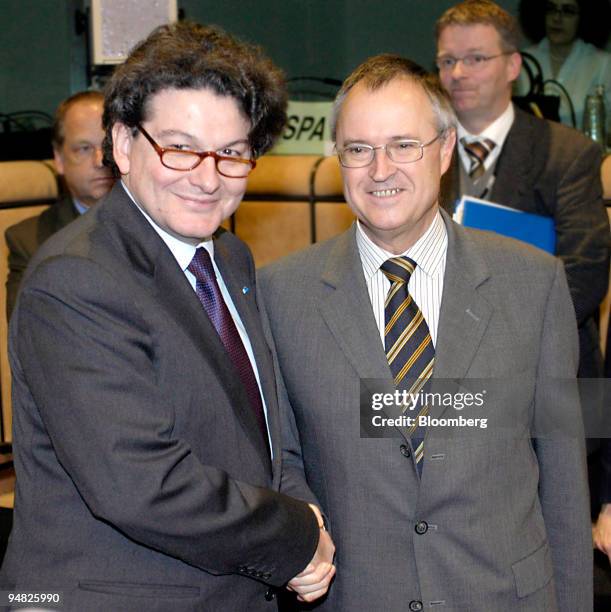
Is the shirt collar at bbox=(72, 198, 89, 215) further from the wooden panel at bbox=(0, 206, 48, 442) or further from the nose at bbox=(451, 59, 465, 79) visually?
the nose at bbox=(451, 59, 465, 79)

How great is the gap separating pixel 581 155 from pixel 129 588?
2156 mm

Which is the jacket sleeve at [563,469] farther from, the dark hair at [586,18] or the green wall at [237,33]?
the green wall at [237,33]

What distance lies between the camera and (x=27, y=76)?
482 centimetres

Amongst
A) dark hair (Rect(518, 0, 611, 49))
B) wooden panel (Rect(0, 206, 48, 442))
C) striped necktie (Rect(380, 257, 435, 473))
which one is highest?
dark hair (Rect(518, 0, 611, 49))

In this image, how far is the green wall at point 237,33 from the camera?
474 cm

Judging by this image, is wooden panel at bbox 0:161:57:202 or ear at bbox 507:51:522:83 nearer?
ear at bbox 507:51:522:83

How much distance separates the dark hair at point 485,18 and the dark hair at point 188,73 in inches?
65.6

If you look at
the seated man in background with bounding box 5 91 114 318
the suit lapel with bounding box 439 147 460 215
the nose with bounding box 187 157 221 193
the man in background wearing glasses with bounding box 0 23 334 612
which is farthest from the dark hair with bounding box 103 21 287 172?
the seated man in background with bounding box 5 91 114 318

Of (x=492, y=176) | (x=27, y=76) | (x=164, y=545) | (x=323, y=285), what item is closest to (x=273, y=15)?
(x=27, y=76)

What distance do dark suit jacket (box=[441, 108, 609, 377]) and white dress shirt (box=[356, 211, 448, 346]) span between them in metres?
0.99

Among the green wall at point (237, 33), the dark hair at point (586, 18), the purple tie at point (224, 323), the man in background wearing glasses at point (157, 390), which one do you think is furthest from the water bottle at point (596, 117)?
the purple tie at point (224, 323)

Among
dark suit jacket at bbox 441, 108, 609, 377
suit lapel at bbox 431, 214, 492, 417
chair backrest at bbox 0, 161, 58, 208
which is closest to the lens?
suit lapel at bbox 431, 214, 492, 417

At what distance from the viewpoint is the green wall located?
15.6ft

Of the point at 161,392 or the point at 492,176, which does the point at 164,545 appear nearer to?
the point at 161,392
